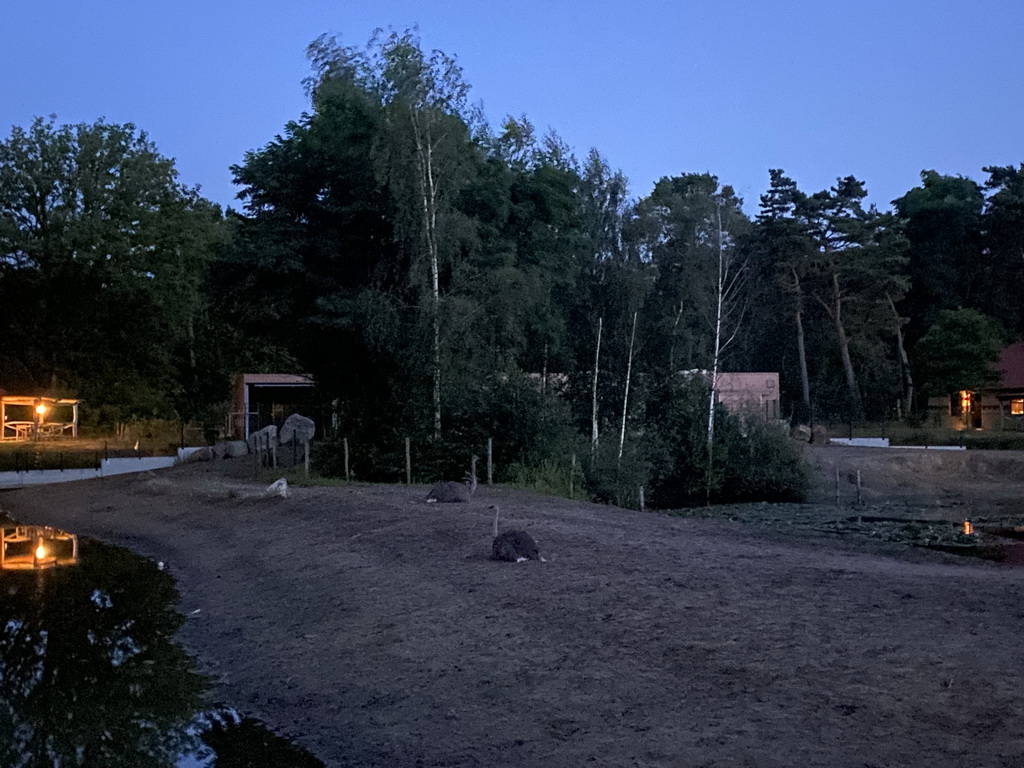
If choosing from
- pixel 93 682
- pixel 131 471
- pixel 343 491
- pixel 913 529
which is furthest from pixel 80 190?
pixel 93 682

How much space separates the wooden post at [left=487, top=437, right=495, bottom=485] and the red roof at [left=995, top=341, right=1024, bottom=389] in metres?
38.9

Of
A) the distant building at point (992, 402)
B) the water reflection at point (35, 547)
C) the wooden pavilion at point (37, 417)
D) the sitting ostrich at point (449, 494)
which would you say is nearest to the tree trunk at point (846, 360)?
the distant building at point (992, 402)

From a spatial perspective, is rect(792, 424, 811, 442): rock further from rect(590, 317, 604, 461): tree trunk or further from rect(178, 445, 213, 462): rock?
rect(178, 445, 213, 462): rock

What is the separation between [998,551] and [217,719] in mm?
16275

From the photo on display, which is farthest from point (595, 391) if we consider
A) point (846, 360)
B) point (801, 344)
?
point (846, 360)

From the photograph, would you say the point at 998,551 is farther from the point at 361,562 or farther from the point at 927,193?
the point at 927,193

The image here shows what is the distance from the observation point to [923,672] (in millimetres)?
8414

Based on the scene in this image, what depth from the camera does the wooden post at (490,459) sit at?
28500 millimetres

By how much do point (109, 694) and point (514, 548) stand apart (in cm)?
591

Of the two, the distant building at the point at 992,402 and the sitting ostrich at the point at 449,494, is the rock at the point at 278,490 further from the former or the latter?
the distant building at the point at 992,402

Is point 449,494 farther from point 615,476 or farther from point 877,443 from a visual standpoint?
point 877,443

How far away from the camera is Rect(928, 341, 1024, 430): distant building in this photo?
58.3 m

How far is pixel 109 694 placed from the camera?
10523mm

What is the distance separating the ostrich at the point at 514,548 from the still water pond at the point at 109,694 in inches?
171
